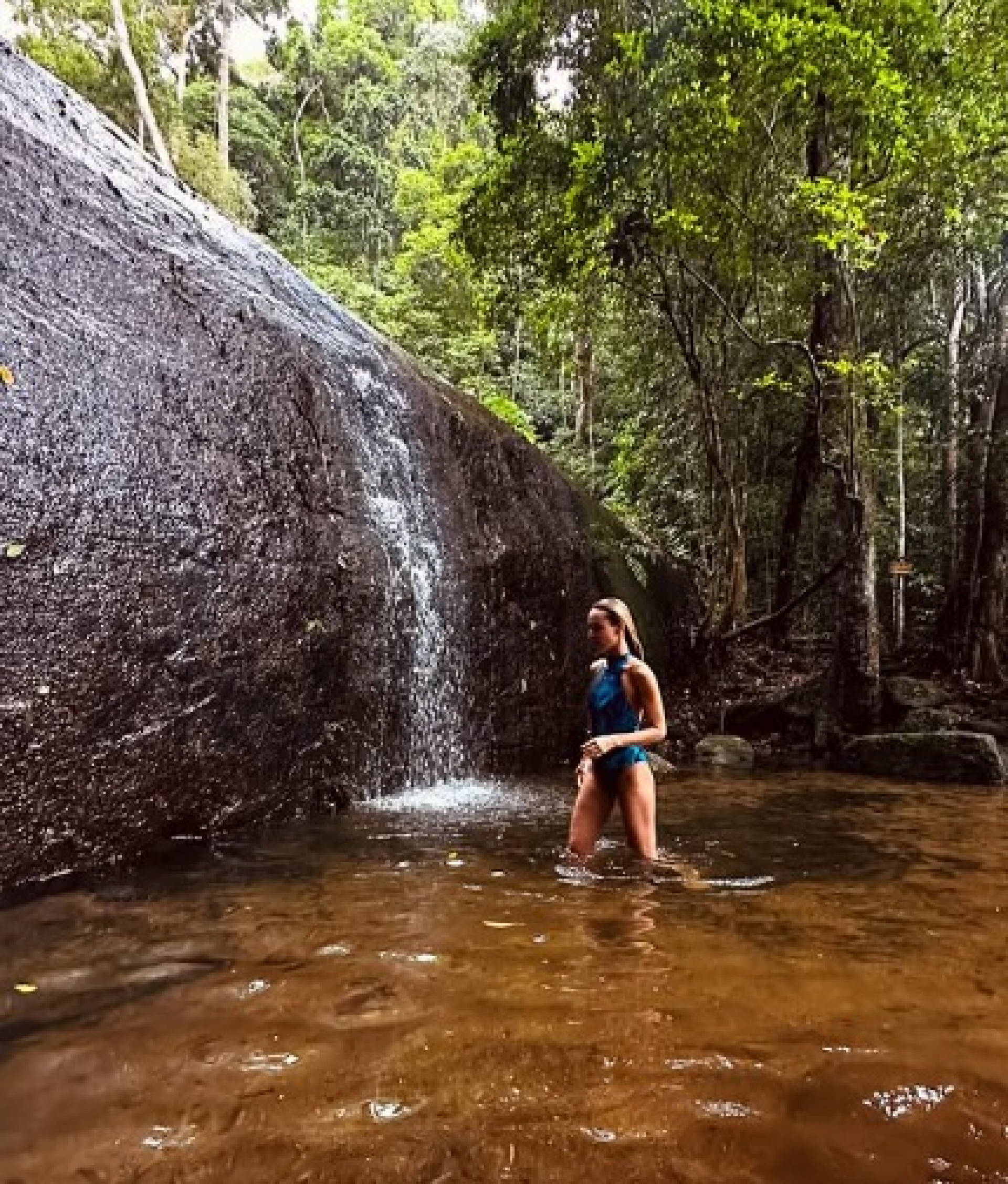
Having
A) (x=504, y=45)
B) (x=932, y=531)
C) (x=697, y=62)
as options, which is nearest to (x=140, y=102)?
(x=504, y=45)

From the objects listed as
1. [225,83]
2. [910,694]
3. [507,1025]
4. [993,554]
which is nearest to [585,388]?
[993,554]

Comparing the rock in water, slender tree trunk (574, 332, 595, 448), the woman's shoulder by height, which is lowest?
the rock in water

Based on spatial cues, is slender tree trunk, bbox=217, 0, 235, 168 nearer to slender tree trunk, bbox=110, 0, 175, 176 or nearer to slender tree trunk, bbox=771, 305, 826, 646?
slender tree trunk, bbox=110, 0, 175, 176

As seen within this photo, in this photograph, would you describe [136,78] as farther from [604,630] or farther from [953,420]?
[604,630]

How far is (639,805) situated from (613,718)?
1.66 feet

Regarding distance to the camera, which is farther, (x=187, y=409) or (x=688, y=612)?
(x=688, y=612)

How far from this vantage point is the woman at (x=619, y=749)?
5113 millimetres

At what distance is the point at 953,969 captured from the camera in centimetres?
334

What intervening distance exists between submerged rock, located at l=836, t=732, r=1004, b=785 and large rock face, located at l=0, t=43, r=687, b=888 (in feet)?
13.1

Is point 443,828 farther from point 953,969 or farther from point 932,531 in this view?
point 932,531

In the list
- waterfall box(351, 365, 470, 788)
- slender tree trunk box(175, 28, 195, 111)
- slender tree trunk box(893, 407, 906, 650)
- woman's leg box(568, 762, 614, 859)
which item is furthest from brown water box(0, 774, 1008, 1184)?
slender tree trunk box(175, 28, 195, 111)

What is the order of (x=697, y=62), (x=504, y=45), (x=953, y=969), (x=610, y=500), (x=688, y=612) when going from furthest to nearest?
(x=610, y=500)
(x=688, y=612)
(x=504, y=45)
(x=697, y=62)
(x=953, y=969)

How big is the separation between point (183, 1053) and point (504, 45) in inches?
467

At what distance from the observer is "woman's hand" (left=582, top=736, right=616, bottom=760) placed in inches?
192
